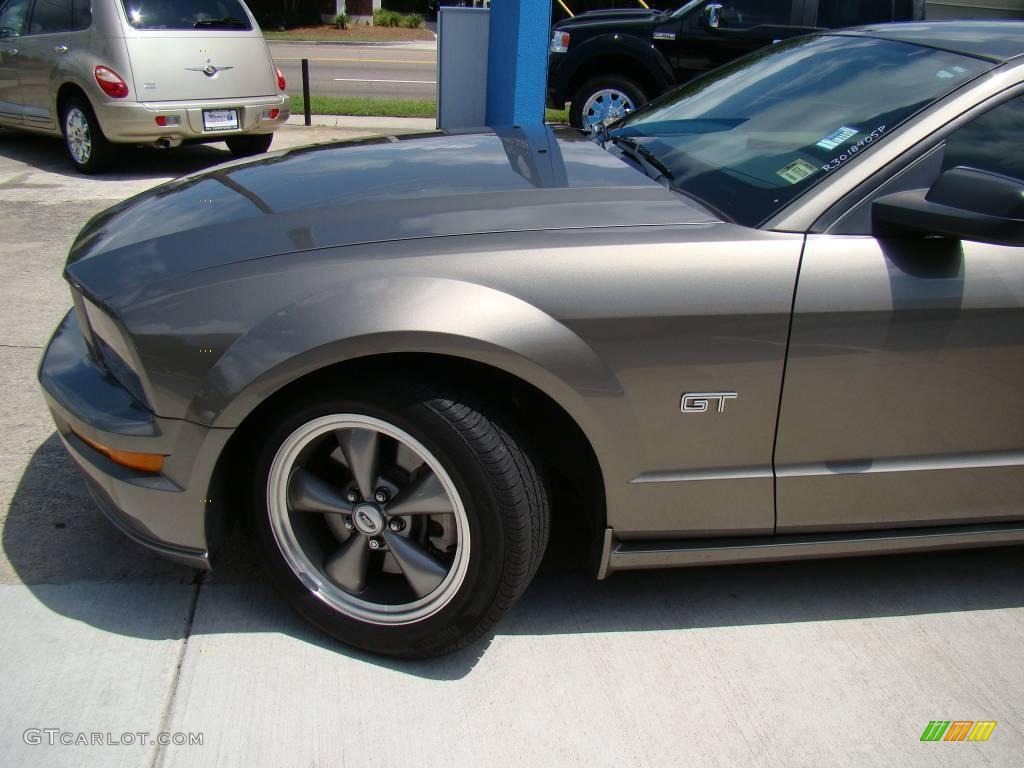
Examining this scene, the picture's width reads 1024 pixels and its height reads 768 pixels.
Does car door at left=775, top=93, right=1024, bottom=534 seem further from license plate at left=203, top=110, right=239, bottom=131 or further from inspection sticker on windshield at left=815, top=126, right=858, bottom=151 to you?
license plate at left=203, top=110, right=239, bottom=131

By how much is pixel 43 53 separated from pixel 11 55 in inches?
27.2

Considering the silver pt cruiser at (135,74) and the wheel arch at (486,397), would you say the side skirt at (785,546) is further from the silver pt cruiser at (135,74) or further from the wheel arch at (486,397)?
the silver pt cruiser at (135,74)

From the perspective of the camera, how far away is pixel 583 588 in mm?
2844

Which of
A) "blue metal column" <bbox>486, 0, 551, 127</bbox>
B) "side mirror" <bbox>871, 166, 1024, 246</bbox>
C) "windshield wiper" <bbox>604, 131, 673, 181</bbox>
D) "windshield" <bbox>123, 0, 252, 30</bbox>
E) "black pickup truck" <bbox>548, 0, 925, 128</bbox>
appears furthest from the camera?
"black pickup truck" <bbox>548, 0, 925, 128</bbox>

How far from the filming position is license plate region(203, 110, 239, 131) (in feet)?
26.7

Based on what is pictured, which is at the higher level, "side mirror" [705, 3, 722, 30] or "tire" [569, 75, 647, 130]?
"side mirror" [705, 3, 722, 30]

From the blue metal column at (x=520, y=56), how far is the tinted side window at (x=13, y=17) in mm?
4340

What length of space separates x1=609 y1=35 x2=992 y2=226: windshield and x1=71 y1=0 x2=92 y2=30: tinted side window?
6373 mm

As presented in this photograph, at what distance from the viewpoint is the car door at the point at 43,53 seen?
8133 millimetres

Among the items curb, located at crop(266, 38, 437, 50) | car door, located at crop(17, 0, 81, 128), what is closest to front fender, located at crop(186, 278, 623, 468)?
car door, located at crop(17, 0, 81, 128)

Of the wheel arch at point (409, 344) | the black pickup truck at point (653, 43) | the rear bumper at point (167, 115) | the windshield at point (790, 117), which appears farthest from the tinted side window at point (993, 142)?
the black pickup truck at point (653, 43)

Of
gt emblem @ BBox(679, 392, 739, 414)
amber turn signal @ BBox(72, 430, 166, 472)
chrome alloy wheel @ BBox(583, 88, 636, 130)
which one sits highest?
chrome alloy wheel @ BBox(583, 88, 636, 130)

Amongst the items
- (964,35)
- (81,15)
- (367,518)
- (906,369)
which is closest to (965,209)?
(906,369)

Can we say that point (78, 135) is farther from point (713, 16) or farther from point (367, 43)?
point (367, 43)
